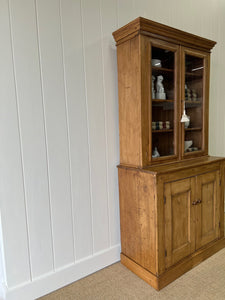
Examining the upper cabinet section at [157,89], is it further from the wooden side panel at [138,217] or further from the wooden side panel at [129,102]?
the wooden side panel at [138,217]

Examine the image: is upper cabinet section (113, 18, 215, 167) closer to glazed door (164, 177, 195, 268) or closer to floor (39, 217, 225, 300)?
glazed door (164, 177, 195, 268)

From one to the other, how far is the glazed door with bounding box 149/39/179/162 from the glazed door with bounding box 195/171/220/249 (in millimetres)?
386

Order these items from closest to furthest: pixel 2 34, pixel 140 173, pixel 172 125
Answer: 1. pixel 2 34
2. pixel 140 173
3. pixel 172 125

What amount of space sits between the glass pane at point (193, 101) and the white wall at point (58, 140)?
0.63 metres

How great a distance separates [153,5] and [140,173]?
1.66 metres

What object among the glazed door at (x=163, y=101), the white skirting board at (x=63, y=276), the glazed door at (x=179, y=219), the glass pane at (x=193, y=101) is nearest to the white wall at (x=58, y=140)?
the white skirting board at (x=63, y=276)

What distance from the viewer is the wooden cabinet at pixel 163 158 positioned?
163 centimetres

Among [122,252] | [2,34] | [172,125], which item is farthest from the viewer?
[122,252]

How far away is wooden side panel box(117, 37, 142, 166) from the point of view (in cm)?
165

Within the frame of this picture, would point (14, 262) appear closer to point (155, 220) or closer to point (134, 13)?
point (155, 220)

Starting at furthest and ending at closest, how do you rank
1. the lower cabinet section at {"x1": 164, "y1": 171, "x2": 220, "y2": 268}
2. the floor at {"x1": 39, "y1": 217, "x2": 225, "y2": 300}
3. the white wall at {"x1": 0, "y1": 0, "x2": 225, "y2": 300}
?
the lower cabinet section at {"x1": 164, "y1": 171, "x2": 220, "y2": 268}, the floor at {"x1": 39, "y1": 217, "x2": 225, "y2": 300}, the white wall at {"x1": 0, "y1": 0, "x2": 225, "y2": 300}

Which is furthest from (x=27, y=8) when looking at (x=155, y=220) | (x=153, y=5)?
(x=155, y=220)

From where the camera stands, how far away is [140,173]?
5.51ft

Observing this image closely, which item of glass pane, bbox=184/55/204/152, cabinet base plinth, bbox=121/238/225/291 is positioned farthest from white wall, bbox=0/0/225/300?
glass pane, bbox=184/55/204/152
